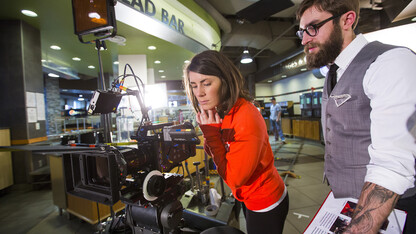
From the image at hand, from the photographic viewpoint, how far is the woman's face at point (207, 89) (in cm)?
89

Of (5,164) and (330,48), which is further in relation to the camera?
(5,164)

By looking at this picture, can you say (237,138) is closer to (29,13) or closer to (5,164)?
(29,13)

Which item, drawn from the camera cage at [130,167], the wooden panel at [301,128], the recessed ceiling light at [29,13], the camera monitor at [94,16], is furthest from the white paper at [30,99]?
the wooden panel at [301,128]

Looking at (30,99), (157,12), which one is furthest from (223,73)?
(30,99)

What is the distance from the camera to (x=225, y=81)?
0.91 metres

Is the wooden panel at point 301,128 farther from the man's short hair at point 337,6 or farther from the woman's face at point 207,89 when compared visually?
the woman's face at point 207,89

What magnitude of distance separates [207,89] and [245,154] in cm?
37

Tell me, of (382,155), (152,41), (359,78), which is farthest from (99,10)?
(152,41)

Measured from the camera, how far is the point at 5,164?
3424 mm

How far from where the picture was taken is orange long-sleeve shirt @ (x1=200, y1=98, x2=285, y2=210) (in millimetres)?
745

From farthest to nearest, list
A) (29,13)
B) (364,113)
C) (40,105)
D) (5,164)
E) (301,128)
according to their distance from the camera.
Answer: (301,128)
(40,105)
(5,164)
(29,13)
(364,113)

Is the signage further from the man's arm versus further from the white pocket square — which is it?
the man's arm

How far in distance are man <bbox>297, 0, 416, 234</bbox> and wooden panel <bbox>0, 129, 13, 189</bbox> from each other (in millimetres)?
4983

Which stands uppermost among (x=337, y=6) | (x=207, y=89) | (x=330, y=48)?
(x=337, y=6)
